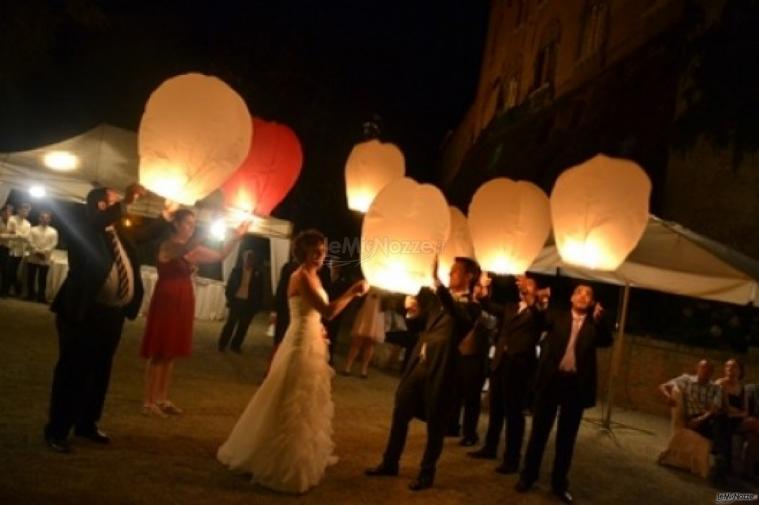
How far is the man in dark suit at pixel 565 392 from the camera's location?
5391 millimetres

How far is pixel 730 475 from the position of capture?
23.6ft

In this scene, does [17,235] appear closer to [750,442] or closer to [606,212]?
[606,212]

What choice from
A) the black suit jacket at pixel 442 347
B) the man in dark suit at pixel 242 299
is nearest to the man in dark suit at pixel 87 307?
the black suit jacket at pixel 442 347

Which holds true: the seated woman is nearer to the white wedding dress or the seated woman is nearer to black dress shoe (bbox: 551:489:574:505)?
black dress shoe (bbox: 551:489:574:505)

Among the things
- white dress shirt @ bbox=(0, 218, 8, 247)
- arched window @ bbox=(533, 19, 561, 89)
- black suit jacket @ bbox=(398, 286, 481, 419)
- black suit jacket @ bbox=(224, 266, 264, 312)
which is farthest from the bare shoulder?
arched window @ bbox=(533, 19, 561, 89)

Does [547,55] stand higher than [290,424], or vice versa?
[547,55]

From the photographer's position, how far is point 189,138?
13.1ft

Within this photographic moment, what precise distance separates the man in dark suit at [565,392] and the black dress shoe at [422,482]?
0.94m

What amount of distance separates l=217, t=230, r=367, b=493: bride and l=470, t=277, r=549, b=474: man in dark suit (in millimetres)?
2087

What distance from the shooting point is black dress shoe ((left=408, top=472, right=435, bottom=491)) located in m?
4.96

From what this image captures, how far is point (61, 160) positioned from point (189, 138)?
276 inches

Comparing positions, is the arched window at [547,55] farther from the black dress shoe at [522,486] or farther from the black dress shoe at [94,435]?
the black dress shoe at [94,435]

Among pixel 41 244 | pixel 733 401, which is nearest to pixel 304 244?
pixel 733 401

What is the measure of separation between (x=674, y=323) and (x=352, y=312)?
32.2 ft
